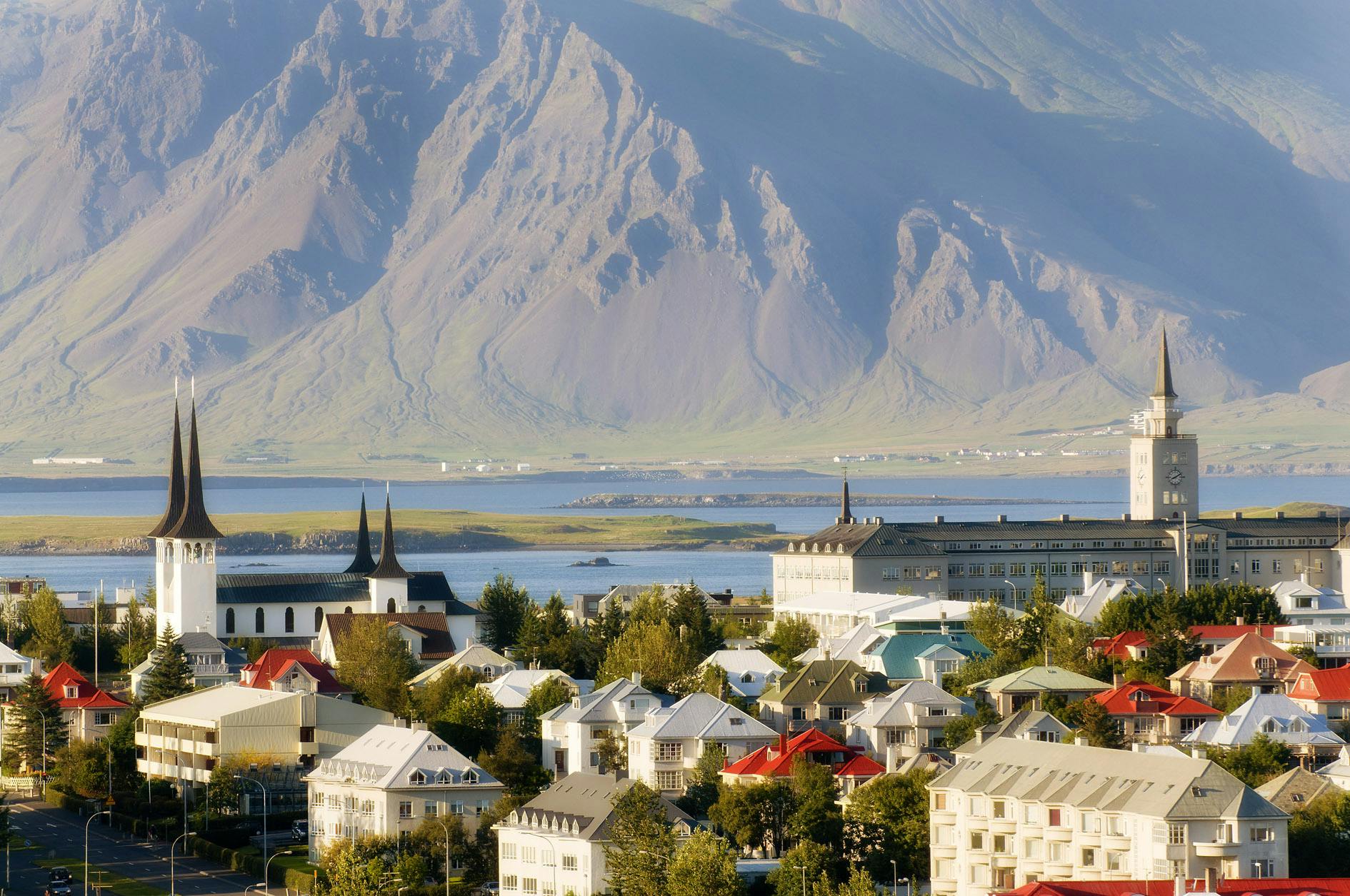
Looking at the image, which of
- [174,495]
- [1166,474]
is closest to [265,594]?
[174,495]

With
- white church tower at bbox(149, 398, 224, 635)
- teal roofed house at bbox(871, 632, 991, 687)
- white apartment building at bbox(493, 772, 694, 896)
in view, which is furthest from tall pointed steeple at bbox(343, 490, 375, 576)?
white apartment building at bbox(493, 772, 694, 896)

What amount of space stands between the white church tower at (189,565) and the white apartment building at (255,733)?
34.3m

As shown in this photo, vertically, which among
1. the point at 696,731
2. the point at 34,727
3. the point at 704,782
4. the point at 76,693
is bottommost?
the point at 704,782

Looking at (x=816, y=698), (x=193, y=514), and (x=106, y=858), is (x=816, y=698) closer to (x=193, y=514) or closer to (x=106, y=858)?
(x=106, y=858)

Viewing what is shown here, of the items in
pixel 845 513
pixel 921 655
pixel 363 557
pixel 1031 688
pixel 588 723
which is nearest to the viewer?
pixel 588 723

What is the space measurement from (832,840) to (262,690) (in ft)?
126

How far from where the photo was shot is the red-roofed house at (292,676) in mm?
122125

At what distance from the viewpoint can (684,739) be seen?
326 ft

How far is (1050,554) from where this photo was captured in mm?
174875

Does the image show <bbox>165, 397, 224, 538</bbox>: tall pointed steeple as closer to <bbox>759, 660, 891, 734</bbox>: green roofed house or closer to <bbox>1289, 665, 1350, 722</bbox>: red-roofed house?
<bbox>759, 660, 891, 734</bbox>: green roofed house

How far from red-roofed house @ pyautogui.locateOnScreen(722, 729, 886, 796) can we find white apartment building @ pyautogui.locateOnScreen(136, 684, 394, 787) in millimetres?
18753

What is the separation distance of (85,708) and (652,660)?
24.0m

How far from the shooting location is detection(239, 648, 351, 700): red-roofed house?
12212 cm

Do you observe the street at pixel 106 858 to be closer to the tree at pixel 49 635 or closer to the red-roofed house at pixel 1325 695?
the tree at pixel 49 635
